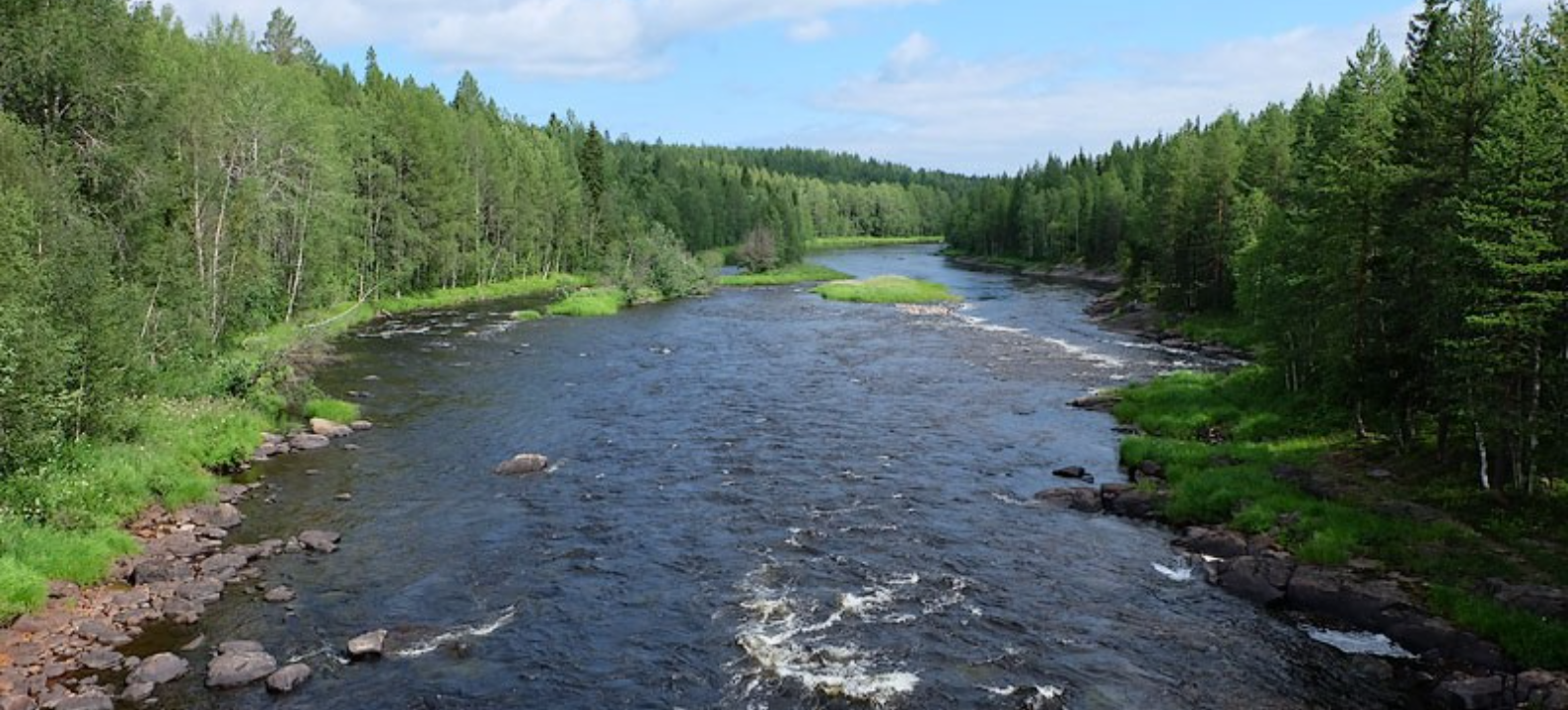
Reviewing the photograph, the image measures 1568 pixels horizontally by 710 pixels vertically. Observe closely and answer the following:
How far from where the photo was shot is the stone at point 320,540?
2908 centimetres

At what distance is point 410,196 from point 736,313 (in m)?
32.8

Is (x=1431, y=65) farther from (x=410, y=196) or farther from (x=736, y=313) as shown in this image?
(x=410, y=196)

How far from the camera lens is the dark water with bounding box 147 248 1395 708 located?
2148 centimetres

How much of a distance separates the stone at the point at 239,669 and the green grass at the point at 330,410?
79.5 feet

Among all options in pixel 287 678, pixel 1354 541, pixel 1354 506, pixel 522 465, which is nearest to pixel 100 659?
pixel 287 678

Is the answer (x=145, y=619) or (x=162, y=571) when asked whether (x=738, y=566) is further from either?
(x=162, y=571)

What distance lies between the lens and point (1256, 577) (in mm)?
27266

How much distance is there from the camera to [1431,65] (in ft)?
113

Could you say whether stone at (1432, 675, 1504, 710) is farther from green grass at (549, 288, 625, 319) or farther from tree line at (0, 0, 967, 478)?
green grass at (549, 288, 625, 319)

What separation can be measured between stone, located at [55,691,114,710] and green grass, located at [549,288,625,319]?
237 ft

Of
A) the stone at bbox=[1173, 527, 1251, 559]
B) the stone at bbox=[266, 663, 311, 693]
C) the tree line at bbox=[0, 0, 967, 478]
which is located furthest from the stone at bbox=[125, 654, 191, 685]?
the stone at bbox=[1173, 527, 1251, 559]

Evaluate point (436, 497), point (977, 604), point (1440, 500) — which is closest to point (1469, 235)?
point (1440, 500)

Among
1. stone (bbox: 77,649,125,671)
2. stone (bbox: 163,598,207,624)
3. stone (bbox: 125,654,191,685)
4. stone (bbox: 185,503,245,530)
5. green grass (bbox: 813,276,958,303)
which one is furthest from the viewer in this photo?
green grass (bbox: 813,276,958,303)

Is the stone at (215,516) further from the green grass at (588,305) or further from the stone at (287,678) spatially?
the green grass at (588,305)
